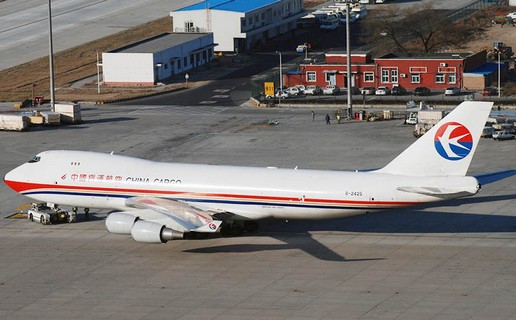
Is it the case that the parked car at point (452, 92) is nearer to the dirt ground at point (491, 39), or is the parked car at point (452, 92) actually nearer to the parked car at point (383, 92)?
the parked car at point (383, 92)

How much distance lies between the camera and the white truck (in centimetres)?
8506

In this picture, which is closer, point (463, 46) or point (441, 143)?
point (441, 143)

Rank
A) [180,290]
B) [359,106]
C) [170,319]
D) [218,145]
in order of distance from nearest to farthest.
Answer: [170,319] → [180,290] → [218,145] → [359,106]

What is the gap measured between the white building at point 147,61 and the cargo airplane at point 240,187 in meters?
81.6

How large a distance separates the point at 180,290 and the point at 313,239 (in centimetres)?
1427

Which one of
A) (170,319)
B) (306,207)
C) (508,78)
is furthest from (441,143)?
(508,78)

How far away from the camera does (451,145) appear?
72.9m

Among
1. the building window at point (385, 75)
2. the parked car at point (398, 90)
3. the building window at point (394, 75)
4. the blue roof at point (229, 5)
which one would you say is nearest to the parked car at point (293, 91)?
the building window at point (385, 75)

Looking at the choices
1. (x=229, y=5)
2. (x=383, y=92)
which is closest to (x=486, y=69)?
(x=383, y=92)

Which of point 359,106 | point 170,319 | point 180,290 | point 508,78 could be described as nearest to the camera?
point 170,319

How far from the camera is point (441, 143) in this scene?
73188mm

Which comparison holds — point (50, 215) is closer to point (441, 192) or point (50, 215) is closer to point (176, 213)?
point (176, 213)

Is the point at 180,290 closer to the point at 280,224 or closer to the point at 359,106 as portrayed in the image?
the point at 280,224

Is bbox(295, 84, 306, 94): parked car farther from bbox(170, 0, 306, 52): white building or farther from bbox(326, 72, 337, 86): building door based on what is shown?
bbox(170, 0, 306, 52): white building
